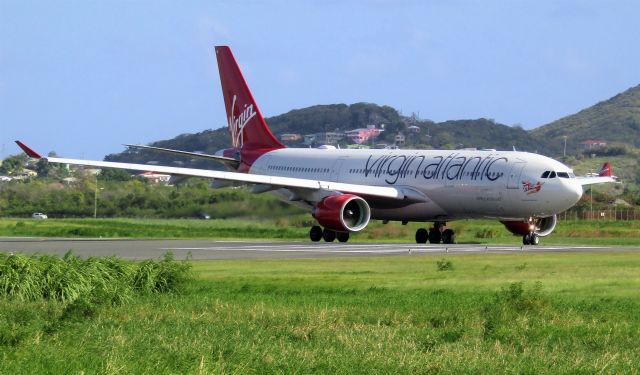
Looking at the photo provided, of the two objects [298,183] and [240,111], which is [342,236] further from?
[240,111]

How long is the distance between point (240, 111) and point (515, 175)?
17.1 meters

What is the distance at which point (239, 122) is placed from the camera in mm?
56250

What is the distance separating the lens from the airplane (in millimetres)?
42531

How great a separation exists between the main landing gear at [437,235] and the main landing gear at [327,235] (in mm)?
2870

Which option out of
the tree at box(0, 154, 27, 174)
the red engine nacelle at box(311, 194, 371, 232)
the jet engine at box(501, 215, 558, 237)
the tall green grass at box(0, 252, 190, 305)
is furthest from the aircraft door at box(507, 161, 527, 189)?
the tree at box(0, 154, 27, 174)

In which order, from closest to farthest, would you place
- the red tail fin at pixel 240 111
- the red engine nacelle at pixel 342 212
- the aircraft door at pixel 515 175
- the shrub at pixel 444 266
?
the shrub at pixel 444 266 → the aircraft door at pixel 515 175 → the red engine nacelle at pixel 342 212 → the red tail fin at pixel 240 111

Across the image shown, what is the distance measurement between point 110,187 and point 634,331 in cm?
5029

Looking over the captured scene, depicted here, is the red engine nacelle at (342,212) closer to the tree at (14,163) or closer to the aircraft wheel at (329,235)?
the aircraft wheel at (329,235)

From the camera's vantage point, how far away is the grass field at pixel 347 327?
14.1 m

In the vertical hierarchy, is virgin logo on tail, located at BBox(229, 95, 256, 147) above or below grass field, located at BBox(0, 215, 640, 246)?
above

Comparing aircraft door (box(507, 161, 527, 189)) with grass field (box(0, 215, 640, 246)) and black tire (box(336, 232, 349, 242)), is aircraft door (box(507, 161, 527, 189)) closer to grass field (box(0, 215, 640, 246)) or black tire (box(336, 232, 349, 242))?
grass field (box(0, 215, 640, 246))

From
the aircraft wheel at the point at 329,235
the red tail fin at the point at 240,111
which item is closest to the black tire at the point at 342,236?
the aircraft wheel at the point at 329,235

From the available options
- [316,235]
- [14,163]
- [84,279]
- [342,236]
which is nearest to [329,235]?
[342,236]

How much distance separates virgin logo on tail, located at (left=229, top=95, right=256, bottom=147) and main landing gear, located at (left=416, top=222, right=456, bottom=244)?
11723mm
